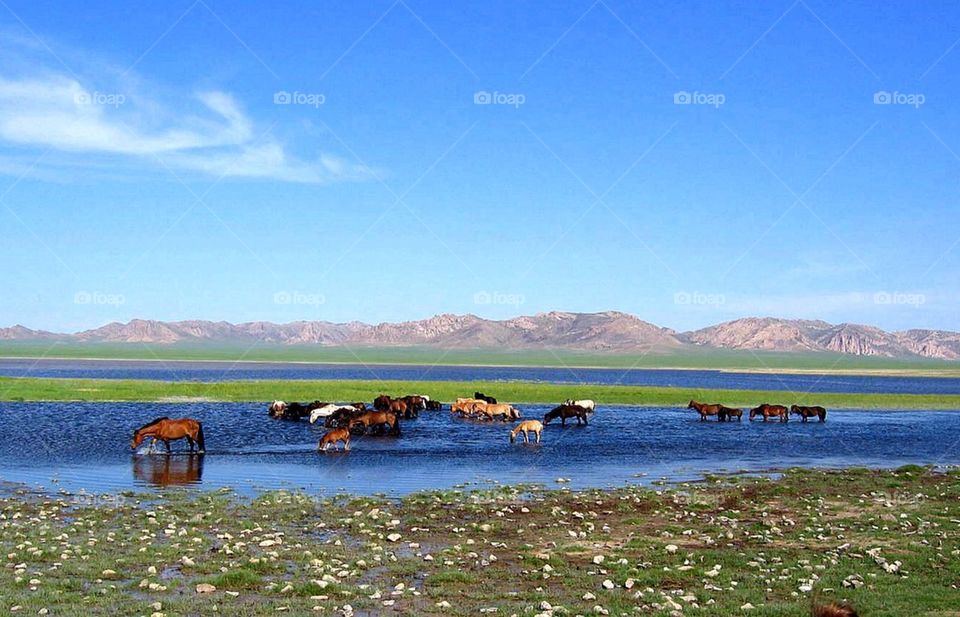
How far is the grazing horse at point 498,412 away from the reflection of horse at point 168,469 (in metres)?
22.5

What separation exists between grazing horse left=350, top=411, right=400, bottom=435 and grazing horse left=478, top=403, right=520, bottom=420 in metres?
10.8

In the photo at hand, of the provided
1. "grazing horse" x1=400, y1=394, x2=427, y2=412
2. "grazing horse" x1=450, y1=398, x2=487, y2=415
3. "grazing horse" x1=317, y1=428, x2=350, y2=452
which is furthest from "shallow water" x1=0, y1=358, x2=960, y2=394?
"grazing horse" x1=317, y1=428, x2=350, y2=452

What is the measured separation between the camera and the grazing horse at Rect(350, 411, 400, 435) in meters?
42.4

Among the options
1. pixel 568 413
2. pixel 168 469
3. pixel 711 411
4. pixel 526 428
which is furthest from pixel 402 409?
pixel 168 469

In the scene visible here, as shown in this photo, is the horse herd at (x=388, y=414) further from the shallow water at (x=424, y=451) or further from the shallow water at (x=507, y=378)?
the shallow water at (x=507, y=378)

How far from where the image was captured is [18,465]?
29391mm

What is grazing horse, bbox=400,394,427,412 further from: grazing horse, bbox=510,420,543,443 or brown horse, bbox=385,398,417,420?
grazing horse, bbox=510,420,543,443

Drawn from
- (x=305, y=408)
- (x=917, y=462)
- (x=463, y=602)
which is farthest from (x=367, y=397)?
(x=463, y=602)

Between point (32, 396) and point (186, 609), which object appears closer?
point (186, 609)

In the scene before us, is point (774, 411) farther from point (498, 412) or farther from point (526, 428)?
point (526, 428)

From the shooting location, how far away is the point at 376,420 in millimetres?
42469

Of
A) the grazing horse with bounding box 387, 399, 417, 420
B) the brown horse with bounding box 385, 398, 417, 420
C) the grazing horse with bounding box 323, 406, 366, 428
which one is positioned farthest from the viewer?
the grazing horse with bounding box 387, 399, 417, 420

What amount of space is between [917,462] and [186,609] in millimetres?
31347

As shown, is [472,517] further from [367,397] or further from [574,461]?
[367,397]
